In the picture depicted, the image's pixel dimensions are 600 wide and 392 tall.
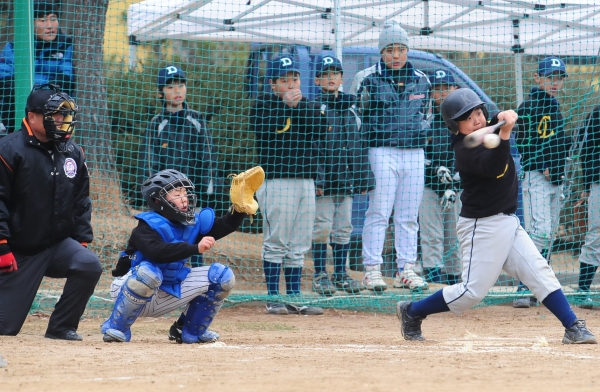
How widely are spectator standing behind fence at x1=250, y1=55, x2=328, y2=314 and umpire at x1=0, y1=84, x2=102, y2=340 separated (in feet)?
7.94

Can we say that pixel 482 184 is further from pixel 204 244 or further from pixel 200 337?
pixel 200 337

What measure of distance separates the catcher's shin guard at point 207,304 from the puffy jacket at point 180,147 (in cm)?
282

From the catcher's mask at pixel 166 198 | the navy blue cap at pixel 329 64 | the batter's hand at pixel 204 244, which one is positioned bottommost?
the batter's hand at pixel 204 244

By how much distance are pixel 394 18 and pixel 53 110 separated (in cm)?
642

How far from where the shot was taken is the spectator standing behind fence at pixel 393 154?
8750 millimetres

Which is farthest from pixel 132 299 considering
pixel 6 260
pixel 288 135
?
pixel 288 135

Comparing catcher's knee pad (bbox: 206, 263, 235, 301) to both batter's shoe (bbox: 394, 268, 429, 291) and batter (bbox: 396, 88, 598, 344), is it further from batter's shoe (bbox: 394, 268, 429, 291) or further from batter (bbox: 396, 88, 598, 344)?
batter's shoe (bbox: 394, 268, 429, 291)

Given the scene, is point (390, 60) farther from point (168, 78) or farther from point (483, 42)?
point (483, 42)

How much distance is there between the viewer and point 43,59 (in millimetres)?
8828

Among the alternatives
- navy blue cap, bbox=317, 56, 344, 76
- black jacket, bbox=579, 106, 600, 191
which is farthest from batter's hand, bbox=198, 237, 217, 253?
black jacket, bbox=579, 106, 600, 191

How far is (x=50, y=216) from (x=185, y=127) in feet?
8.87

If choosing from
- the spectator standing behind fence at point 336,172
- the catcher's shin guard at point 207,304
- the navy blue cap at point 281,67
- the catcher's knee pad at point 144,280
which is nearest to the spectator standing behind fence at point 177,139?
the navy blue cap at point 281,67

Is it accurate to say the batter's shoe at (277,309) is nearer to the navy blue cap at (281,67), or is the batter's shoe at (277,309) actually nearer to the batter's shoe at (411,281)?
the batter's shoe at (411,281)

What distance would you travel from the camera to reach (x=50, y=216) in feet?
20.8
